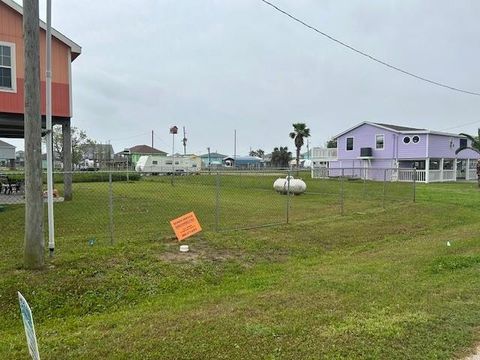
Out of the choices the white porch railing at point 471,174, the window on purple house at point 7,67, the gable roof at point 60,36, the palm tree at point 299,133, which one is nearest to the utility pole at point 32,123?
the window on purple house at point 7,67

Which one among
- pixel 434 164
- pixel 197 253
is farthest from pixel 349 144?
pixel 197 253

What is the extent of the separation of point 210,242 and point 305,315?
426cm

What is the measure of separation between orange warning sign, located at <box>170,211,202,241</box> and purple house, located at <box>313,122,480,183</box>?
2971 cm

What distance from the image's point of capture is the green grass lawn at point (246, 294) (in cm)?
380

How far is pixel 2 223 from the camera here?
1070cm

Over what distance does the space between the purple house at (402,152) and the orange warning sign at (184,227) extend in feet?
97.5

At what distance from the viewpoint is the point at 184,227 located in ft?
27.4

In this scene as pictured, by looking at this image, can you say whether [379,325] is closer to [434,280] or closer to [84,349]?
[434,280]

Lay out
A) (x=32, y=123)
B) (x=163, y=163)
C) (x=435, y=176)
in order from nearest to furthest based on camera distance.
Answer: (x=32, y=123) → (x=435, y=176) → (x=163, y=163)

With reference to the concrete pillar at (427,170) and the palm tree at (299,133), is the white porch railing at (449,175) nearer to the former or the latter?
the concrete pillar at (427,170)

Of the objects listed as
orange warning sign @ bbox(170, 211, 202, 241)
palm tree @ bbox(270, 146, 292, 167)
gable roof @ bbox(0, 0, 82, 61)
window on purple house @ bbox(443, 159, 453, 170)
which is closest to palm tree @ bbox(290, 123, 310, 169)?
window on purple house @ bbox(443, 159, 453, 170)

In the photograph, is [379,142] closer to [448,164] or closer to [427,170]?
[427,170]

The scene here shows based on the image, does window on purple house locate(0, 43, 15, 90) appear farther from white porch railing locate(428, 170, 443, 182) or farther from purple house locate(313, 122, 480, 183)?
white porch railing locate(428, 170, 443, 182)

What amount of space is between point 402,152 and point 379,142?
2.69m
